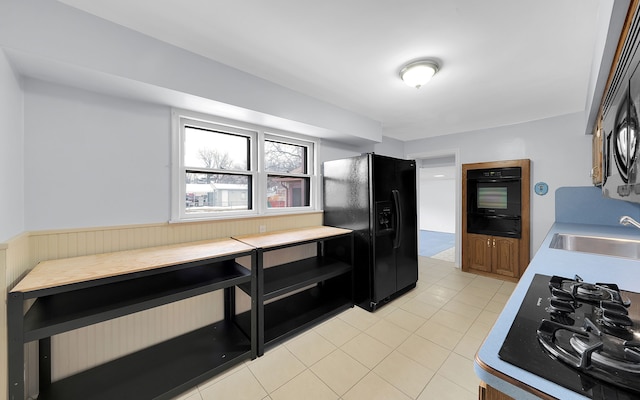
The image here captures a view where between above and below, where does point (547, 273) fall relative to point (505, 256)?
above

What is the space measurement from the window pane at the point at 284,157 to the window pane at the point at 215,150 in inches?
11.3

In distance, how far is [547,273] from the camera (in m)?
1.38

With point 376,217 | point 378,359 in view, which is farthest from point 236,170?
point 378,359

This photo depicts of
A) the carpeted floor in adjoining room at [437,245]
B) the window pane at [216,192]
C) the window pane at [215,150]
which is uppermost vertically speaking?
the window pane at [215,150]

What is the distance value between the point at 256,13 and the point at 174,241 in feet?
6.45

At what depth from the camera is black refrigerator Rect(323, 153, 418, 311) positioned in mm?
2799

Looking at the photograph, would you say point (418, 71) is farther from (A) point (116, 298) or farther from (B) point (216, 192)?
(A) point (116, 298)

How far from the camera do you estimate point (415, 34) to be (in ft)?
5.73

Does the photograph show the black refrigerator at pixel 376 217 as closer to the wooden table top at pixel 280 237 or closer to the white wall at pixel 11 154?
the wooden table top at pixel 280 237

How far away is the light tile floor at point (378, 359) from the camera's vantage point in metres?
1.72

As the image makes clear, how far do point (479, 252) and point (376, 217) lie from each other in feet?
8.06

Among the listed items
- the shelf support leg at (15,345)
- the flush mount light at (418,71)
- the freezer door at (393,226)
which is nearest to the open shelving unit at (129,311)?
the shelf support leg at (15,345)

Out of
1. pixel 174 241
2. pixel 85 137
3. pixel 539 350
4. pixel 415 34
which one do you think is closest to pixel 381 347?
pixel 539 350

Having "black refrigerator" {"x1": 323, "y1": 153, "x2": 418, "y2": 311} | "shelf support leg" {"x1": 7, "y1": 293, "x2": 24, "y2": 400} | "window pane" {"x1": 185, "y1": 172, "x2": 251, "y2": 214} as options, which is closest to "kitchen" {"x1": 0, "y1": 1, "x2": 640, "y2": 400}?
"shelf support leg" {"x1": 7, "y1": 293, "x2": 24, "y2": 400}
